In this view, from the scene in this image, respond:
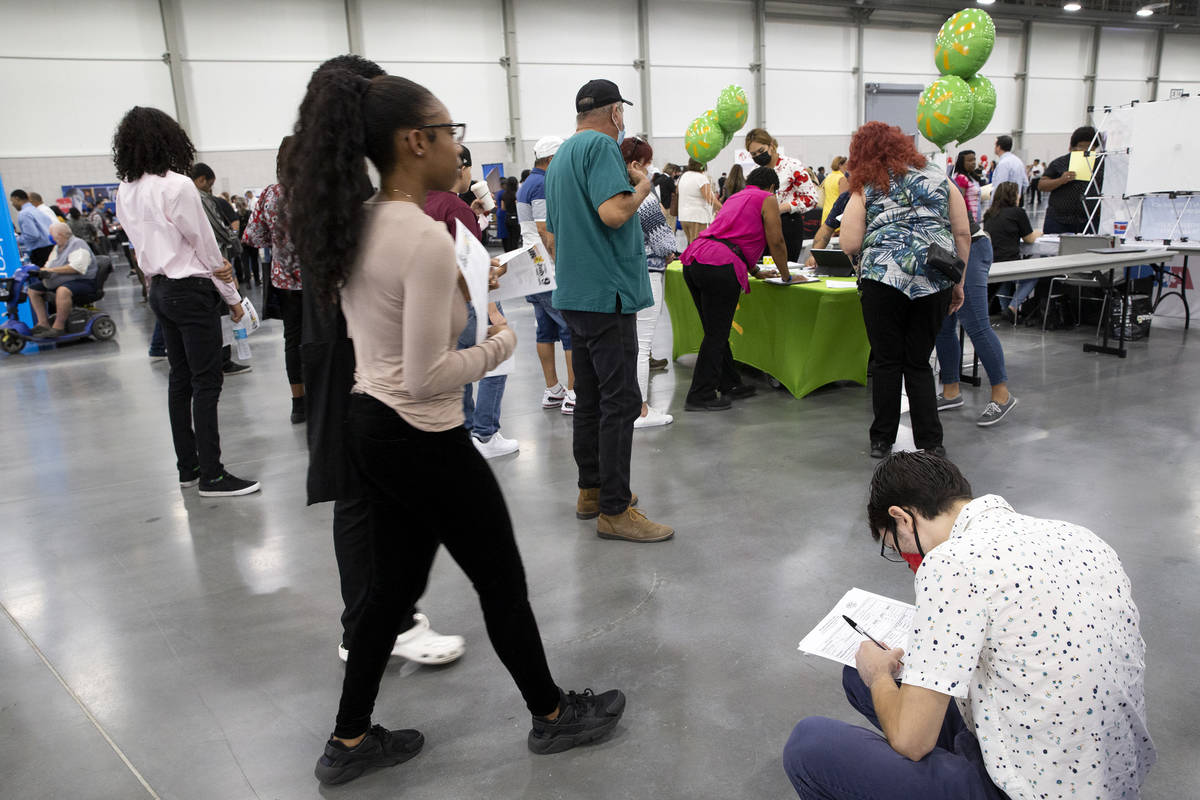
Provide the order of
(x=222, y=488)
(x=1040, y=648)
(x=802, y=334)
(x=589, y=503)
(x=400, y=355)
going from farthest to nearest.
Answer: (x=802, y=334) < (x=222, y=488) < (x=589, y=503) < (x=400, y=355) < (x=1040, y=648)

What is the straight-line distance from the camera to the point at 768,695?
1980mm

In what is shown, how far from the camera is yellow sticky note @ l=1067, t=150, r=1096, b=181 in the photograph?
7.15 m

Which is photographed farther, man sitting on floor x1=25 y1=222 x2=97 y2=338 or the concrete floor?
man sitting on floor x1=25 y1=222 x2=97 y2=338

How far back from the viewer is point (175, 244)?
314 centimetres

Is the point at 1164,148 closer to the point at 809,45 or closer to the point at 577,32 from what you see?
the point at 577,32

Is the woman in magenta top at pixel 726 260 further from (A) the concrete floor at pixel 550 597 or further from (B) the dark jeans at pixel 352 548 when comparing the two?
(B) the dark jeans at pixel 352 548

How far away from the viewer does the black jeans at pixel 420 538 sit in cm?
148

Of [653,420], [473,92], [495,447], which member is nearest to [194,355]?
[495,447]

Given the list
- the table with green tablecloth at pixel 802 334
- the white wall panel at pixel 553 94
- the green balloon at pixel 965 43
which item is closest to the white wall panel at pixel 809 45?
the white wall panel at pixel 553 94

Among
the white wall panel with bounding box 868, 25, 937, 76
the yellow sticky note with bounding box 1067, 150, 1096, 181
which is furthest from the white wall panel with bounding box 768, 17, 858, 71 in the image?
the yellow sticky note with bounding box 1067, 150, 1096, 181

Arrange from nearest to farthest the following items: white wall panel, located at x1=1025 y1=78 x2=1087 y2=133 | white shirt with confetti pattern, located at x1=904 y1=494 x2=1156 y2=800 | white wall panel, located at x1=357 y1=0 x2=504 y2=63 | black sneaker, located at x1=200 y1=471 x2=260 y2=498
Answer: white shirt with confetti pattern, located at x1=904 y1=494 x2=1156 y2=800
black sneaker, located at x1=200 y1=471 x2=260 y2=498
white wall panel, located at x1=357 y1=0 x2=504 y2=63
white wall panel, located at x1=1025 y1=78 x2=1087 y2=133

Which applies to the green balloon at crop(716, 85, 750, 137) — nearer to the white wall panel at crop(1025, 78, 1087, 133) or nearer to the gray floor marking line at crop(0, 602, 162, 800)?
the gray floor marking line at crop(0, 602, 162, 800)

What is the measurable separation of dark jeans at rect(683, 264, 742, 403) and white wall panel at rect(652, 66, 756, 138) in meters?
13.4

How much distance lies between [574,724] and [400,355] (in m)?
0.93
